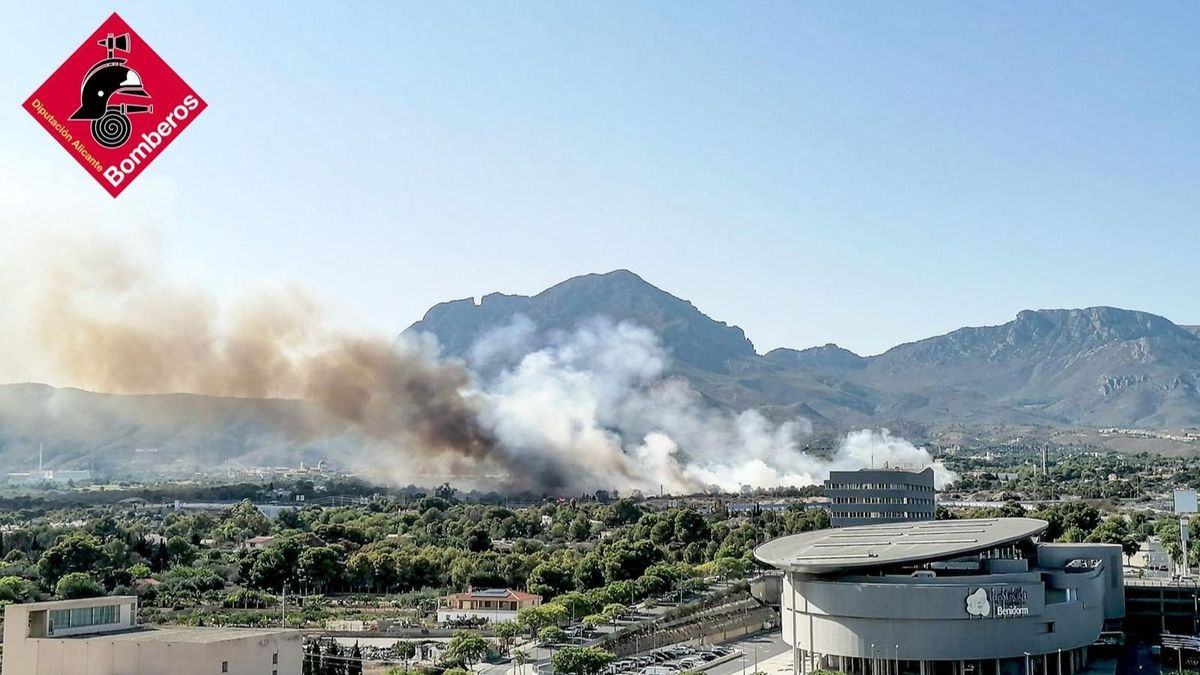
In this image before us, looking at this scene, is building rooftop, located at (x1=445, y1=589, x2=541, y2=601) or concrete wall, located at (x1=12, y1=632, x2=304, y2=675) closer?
concrete wall, located at (x1=12, y1=632, x2=304, y2=675)

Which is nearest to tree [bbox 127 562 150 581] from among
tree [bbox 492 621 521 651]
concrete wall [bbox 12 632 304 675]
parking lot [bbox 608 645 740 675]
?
tree [bbox 492 621 521 651]

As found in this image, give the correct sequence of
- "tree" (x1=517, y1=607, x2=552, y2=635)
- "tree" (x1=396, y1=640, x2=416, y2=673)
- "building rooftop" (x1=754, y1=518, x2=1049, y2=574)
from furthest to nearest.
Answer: "tree" (x1=517, y1=607, x2=552, y2=635), "tree" (x1=396, y1=640, x2=416, y2=673), "building rooftop" (x1=754, y1=518, x2=1049, y2=574)

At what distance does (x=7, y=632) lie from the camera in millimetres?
37125

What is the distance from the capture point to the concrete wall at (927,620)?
181 ft

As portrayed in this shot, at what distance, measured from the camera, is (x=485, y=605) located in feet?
263

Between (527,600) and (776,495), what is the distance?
108m

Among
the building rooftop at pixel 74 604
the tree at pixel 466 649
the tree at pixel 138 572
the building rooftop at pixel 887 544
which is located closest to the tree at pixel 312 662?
the tree at pixel 466 649

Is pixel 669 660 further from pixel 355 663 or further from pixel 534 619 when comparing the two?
pixel 355 663

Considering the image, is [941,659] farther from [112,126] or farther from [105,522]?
[105,522]

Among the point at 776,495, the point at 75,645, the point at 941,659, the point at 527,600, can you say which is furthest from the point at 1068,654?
the point at 776,495

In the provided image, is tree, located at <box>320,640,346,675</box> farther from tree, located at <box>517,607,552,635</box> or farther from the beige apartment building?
the beige apartment building

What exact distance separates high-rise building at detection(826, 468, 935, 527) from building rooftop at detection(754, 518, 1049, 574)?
32934 millimetres

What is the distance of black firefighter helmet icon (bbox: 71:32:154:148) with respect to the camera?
2730cm

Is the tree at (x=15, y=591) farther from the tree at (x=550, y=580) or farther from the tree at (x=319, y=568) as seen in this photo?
the tree at (x=550, y=580)
